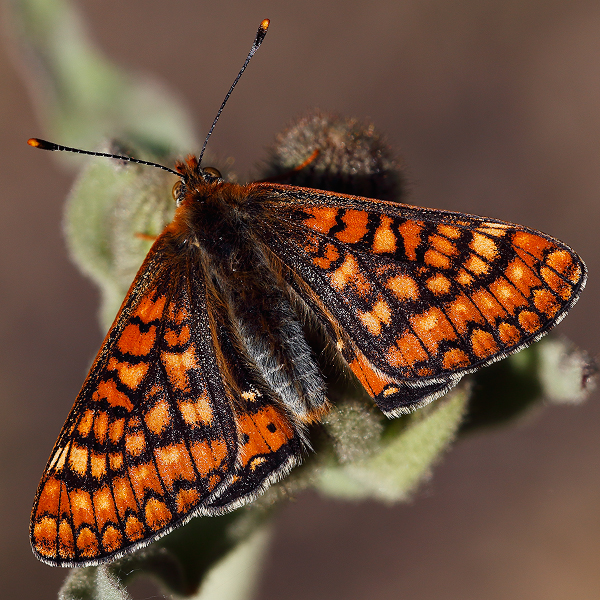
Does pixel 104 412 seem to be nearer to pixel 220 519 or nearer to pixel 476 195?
pixel 220 519

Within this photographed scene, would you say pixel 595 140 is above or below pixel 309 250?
above

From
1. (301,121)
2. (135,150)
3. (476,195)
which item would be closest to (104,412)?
(135,150)

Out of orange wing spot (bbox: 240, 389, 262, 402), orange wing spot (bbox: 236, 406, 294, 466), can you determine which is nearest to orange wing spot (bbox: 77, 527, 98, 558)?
orange wing spot (bbox: 236, 406, 294, 466)

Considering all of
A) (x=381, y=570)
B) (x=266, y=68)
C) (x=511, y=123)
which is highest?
(x=266, y=68)

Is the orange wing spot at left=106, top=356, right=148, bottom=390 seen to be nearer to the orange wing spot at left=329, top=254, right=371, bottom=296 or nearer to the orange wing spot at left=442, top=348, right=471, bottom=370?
the orange wing spot at left=329, top=254, right=371, bottom=296

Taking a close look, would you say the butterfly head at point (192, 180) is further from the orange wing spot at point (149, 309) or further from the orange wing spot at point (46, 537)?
the orange wing spot at point (46, 537)

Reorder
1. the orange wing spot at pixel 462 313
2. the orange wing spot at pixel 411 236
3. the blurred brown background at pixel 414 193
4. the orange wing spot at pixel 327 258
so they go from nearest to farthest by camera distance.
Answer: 1. the orange wing spot at pixel 462 313
2. the orange wing spot at pixel 411 236
3. the orange wing spot at pixel 327 258
4. the blurred brown background at pixel 414 193

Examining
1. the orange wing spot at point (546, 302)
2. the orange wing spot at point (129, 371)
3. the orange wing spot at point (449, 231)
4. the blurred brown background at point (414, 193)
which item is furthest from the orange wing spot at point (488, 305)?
the blurred brown background at point (414, 193)

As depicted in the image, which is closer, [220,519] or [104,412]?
[104,412]

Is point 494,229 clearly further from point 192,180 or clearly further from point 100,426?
point 100,426
